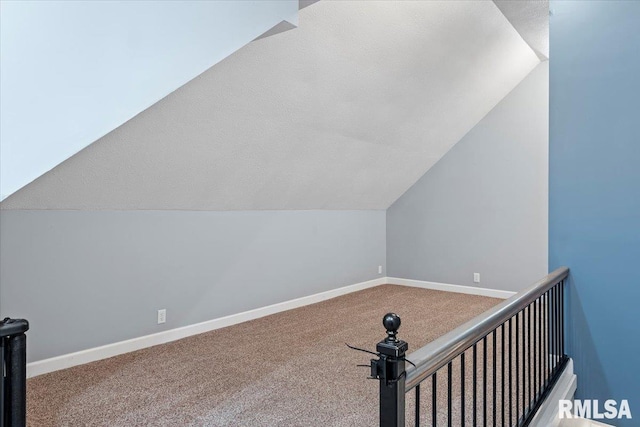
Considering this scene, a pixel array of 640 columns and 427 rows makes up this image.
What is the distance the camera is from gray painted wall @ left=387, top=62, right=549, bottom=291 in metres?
5.34

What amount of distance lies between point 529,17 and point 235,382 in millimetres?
3628

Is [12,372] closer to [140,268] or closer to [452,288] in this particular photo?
[140,268]

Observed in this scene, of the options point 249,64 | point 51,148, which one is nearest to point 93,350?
point 51,148

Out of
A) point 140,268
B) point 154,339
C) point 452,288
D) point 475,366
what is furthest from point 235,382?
point 452,288

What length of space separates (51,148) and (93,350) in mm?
1730

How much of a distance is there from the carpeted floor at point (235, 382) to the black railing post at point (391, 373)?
4.36ft

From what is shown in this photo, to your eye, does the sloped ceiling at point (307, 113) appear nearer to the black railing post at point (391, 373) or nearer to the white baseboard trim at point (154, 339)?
the white baseboard trim at point (154, 339)

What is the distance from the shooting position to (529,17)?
3.63 m

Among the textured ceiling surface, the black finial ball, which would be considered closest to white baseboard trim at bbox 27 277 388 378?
the black finial ball

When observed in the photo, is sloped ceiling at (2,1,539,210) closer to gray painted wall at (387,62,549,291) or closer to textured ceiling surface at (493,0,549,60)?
textured ceiling surface at (493,0,549,60)

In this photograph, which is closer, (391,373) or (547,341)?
(391,373)

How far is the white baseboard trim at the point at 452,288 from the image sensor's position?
18.5ft

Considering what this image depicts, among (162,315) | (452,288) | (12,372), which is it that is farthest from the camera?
(452,288)

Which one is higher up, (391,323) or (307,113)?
(307,113)
